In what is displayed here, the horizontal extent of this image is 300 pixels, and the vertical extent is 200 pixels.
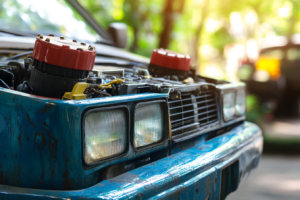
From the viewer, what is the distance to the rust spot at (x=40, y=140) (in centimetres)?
142

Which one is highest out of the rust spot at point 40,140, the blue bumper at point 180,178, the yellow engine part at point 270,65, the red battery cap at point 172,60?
the yellow engine part at point 270,65

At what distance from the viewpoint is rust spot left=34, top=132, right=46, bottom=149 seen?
142cm

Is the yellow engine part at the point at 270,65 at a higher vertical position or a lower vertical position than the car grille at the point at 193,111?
higher

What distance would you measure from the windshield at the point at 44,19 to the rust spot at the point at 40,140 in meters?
1.42

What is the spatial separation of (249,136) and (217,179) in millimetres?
759

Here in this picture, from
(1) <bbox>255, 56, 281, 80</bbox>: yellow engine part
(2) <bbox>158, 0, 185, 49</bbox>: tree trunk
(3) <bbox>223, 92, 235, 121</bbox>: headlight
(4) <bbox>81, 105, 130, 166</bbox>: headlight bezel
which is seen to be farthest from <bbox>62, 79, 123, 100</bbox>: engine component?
(1) <bbox>255, 56, 281, 80</bbox>: yellow engine part

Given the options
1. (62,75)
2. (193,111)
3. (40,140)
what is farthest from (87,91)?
(193,111)

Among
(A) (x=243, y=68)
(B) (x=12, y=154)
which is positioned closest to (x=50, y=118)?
(B) (x=12, y=154)

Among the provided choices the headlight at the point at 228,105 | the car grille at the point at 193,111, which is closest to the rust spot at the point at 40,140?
the car grille at the point at 193,111

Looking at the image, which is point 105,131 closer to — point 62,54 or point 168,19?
point 62,54

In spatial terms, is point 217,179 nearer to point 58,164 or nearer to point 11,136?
point 58,164

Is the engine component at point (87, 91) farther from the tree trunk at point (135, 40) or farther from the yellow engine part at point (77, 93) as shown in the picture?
the tree trunk at point (135, 40)

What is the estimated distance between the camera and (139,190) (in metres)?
1.51

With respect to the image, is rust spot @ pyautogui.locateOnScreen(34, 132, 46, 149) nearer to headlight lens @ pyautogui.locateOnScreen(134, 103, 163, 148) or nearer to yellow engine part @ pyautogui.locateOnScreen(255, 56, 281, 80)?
headlight lens @ pyautogui.locateOnScreen(134, 103, 163, 148)
